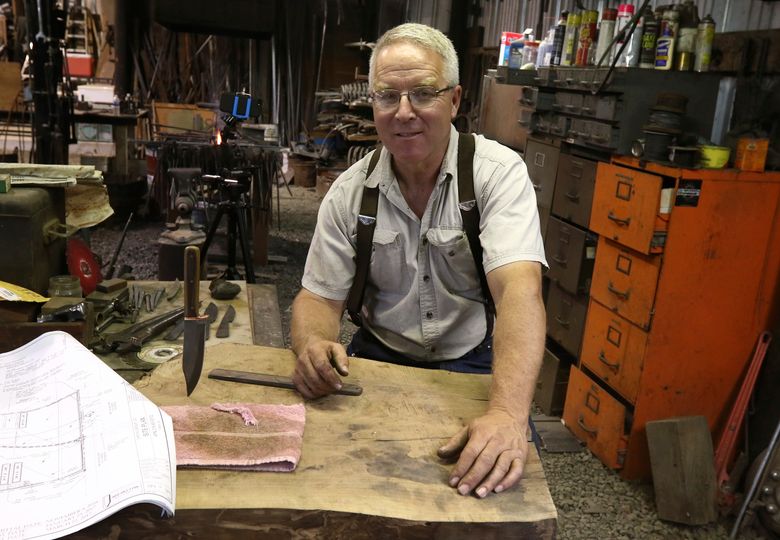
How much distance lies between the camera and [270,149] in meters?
5.43

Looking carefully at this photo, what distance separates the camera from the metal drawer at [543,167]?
11.6 feet

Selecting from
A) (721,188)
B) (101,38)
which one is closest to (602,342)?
(721,188)

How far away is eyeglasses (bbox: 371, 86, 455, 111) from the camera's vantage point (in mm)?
1779

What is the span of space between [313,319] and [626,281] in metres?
1.68

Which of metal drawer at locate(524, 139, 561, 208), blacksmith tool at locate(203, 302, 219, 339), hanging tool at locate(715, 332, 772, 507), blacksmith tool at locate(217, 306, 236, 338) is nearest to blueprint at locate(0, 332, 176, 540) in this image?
blacksmith tool at locate(217, 306, 236, 338)

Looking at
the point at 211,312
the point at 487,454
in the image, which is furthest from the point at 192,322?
the point at 211,312

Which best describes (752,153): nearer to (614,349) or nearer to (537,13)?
(614,349)

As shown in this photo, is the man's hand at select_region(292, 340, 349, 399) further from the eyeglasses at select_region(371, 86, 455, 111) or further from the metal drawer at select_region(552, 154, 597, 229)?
the metal drawer at select_region(552, 154, 597, 229)

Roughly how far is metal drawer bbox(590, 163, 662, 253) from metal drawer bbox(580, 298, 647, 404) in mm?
375

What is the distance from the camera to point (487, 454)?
1.23 meters

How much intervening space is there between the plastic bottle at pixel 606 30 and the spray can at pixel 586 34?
101 millimetres

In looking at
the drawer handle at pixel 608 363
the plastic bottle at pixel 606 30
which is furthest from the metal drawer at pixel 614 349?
the plastic bottle at pixel 606 30

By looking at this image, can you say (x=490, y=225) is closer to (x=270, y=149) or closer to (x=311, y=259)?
(x=311, y=259)

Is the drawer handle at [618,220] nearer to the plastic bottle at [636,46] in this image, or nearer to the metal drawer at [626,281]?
the metal drawer at [626,281]
